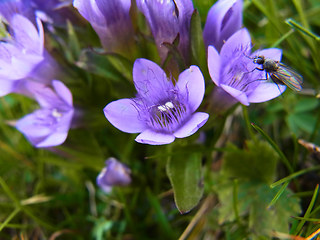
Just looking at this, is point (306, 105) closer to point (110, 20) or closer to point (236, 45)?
point (236, 45)

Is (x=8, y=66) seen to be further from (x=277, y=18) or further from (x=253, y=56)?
(x=277, y=18)

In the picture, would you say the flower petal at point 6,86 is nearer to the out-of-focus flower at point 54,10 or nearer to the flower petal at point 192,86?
Answer: the out-of-focus flower at point 54,10

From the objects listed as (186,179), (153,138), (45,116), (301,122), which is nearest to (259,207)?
(186,179)

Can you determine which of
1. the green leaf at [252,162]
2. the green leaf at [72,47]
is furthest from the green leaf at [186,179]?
the green leaf at [72,47]

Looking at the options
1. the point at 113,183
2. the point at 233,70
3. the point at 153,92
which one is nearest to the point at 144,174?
the point at 113,183

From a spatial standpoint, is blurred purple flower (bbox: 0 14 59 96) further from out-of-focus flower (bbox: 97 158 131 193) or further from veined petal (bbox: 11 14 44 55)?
out-of-focus flower (bbox: 97 158 131 193)
